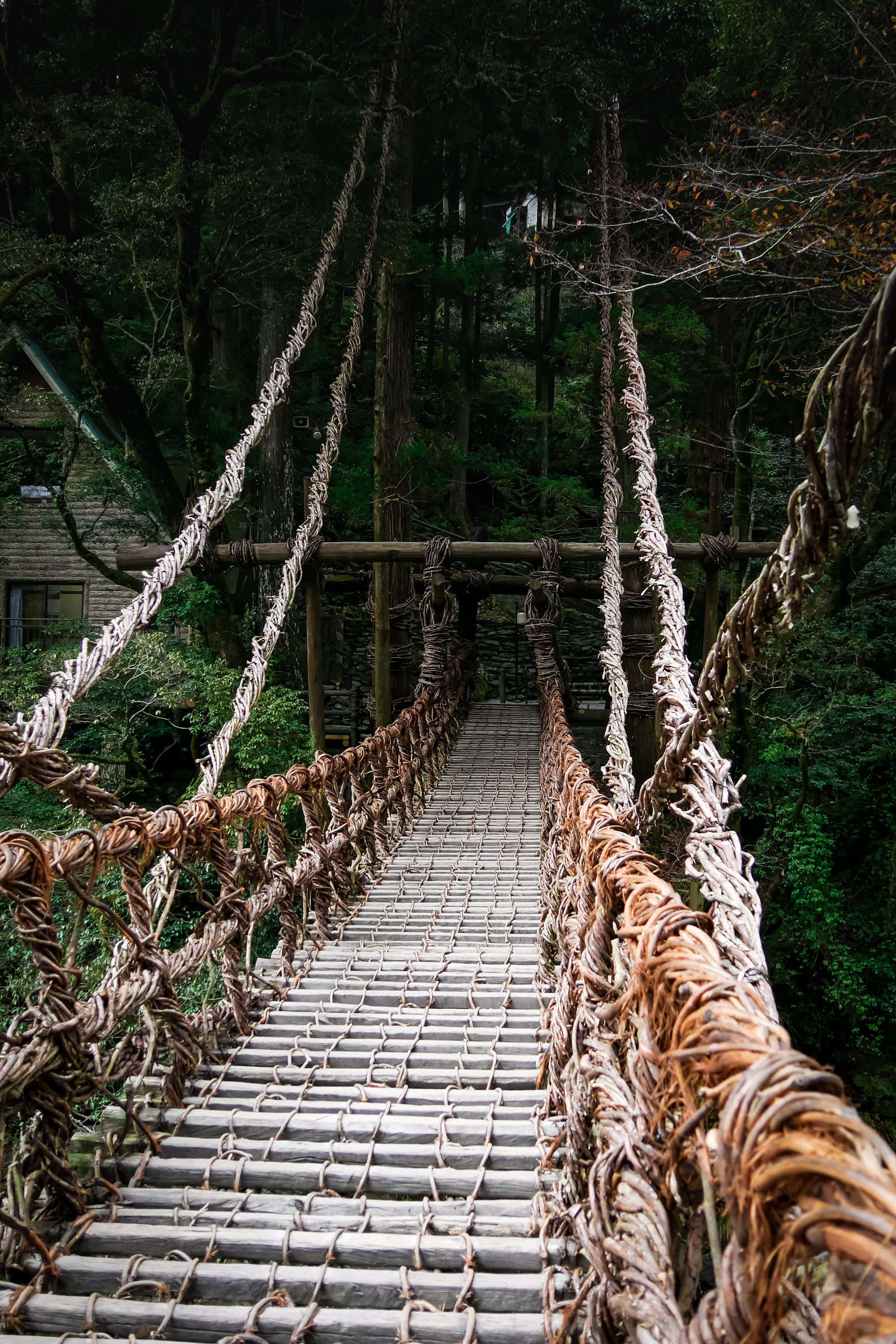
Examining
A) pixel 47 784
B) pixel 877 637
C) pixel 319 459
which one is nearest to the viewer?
pixel 47 784

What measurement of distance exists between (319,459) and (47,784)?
426cm

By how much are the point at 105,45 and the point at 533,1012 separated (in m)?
9.17

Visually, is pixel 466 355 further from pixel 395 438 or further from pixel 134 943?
pixel 134 943

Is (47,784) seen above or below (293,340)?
below

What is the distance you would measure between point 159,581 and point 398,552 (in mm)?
3451

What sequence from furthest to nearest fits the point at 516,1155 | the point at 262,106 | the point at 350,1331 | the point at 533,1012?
the point at 262,106 < the point at 533,1012 < the point at 516,1155 < the point at 350,1331

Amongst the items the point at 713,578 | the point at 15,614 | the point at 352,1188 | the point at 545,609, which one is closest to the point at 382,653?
the point at 545,609

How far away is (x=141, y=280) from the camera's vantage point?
26.1 ft

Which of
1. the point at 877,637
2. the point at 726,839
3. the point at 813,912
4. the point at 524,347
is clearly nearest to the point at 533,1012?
the point at 726,839

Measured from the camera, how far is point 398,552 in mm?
7094

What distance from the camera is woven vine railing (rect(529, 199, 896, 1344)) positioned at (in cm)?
60

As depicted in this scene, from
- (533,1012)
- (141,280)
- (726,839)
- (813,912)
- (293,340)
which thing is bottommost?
(813,912)

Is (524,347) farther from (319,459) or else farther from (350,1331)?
(350,1331)

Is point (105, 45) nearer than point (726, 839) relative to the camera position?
No
